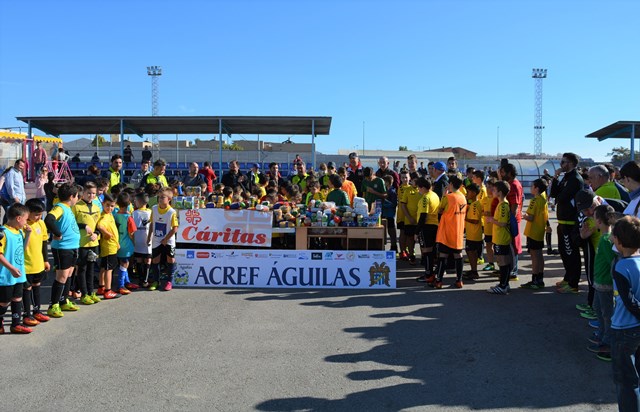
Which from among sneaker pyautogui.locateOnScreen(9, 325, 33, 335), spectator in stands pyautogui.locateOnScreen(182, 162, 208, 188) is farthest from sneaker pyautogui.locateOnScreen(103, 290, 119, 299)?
spectator in stands pyautogui.locateOnScreen(182, 162, 208, 188)

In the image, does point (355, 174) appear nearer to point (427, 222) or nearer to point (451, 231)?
point (427, 222)

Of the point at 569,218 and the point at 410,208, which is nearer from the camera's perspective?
the point at 569,218

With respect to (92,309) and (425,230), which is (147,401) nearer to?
(92,309)

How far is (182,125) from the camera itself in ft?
73.8

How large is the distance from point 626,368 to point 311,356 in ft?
9.55

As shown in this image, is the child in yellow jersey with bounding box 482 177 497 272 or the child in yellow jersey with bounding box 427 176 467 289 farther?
the child in yellow jersey with bounding box 482 177 497 272

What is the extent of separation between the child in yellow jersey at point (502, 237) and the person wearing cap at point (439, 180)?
1998 mm

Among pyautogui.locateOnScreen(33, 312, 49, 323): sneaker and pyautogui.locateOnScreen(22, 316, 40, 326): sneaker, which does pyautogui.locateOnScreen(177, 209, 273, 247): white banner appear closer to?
pyautogui.locateOnScreen(33, 312, 49, 323): sneaker

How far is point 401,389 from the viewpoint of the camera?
15.5ft

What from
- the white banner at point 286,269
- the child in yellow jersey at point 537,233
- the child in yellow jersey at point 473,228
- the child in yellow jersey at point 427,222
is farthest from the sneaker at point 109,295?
the child in yellow jersey at point 537,233

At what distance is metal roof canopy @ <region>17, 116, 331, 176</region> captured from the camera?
829 inches

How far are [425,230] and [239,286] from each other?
11.1 ft

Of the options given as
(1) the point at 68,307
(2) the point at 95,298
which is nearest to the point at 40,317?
(1) the point at 68,307

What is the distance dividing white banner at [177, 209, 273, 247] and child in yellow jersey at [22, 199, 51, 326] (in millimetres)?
2865
